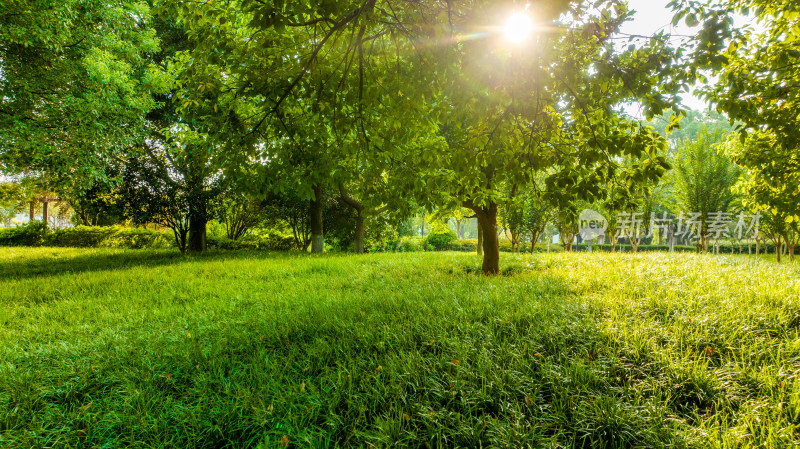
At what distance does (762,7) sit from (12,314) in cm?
1337

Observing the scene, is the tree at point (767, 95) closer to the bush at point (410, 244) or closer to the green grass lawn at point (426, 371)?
the green grass lawn at point (426, 371)

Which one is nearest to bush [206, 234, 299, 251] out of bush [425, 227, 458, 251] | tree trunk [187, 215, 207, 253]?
tree trunk [187, 215, 207, 253]

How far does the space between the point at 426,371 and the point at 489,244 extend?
6.07m

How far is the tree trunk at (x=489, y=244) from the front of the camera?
830 cm

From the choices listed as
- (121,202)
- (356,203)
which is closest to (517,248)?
(356,203)

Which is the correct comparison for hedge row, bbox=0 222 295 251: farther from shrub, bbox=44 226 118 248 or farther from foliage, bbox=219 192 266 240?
foliage, bbox=219 192 266 240

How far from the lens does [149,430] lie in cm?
238

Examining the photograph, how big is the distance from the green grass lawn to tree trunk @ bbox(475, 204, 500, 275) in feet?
10.1

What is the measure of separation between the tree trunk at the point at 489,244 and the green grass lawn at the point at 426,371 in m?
3.09

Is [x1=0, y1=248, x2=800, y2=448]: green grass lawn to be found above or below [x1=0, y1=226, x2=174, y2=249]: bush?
below

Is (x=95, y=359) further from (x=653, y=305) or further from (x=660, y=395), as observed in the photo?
(x=653, y=305)

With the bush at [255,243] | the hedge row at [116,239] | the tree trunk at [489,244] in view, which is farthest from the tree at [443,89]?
the hedge row at [116,239]

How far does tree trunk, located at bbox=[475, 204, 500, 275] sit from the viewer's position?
8305 millimetres

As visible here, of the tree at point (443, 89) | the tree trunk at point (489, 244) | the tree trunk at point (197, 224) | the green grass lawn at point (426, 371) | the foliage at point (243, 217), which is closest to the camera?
the green grass lawn at point (426, 371)
